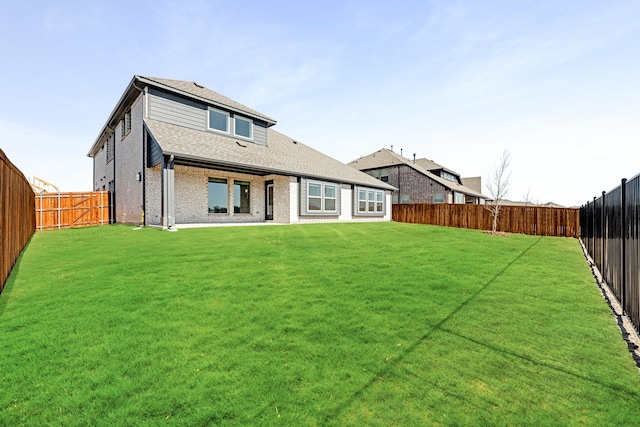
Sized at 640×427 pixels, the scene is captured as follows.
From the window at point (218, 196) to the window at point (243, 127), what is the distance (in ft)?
12.1

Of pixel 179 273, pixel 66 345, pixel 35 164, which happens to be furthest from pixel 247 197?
pixel 35 164

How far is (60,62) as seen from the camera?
1187 cm

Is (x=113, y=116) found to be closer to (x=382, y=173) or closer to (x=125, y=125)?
(x=125, y=125)

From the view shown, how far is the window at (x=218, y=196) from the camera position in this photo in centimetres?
1452

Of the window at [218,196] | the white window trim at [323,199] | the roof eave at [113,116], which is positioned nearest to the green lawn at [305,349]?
the window at [218,196]

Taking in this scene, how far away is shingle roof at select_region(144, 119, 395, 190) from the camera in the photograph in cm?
1246

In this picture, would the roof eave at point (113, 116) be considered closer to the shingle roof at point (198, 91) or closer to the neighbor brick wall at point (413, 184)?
the shingle roof at point (198, 91)

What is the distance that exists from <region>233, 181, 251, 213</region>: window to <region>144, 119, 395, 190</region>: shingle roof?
181 cm

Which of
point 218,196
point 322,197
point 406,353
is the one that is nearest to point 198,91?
point 218,196

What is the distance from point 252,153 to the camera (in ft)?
52.2

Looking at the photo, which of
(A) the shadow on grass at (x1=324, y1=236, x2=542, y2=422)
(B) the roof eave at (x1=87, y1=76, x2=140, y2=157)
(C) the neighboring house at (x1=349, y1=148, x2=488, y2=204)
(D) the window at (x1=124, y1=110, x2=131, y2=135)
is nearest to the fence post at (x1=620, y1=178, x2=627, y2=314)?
(A) the shadow on grass at (x1=324, y1=236, x2=542, y2=422)

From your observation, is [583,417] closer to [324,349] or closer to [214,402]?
[324,349]

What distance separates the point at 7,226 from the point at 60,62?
418 inches

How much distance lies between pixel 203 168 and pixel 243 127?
4686 mm
